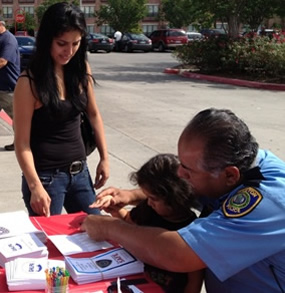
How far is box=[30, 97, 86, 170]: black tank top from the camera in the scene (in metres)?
2.81

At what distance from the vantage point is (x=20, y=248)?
84.1 inches

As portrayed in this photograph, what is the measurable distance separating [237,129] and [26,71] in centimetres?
134

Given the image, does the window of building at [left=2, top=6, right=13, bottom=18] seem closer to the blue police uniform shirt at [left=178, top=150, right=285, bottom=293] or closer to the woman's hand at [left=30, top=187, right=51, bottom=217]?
the woman's hand at [left=30, top=187, right=51, bottom=217]

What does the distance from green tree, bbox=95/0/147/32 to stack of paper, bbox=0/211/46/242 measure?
161 feet

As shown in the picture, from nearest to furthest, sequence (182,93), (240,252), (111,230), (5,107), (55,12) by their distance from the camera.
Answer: (240,252) < (111,230) < (55,12) < (5,107) < (182,93)

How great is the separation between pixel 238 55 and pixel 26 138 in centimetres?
1435

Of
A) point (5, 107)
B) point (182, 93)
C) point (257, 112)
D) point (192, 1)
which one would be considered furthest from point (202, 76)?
point (5, 107)

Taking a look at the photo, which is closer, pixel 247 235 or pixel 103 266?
pixel 247 235

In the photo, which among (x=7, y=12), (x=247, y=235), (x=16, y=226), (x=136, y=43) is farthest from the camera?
(x=7, y=12)

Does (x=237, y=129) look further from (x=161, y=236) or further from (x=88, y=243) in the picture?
(x=88, y=243)

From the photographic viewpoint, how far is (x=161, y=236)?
6.31 feet

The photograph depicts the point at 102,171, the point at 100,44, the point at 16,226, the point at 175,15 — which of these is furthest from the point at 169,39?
the point at 16,226

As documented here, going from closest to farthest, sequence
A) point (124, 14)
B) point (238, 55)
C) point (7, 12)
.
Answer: point (238, 55)
point (124, 14)
point (7, 12)

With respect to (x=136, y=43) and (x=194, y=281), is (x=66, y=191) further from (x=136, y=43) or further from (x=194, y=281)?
(x=136, y=43)
